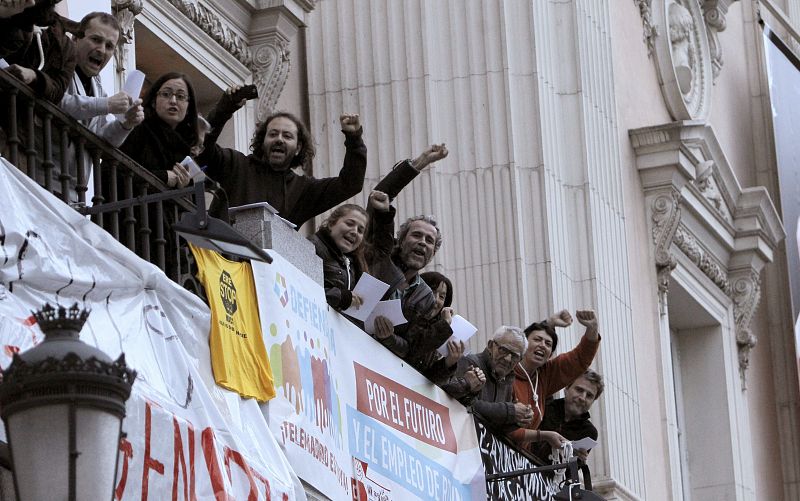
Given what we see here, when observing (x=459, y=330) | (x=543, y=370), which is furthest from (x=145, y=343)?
(x=543, y=370)

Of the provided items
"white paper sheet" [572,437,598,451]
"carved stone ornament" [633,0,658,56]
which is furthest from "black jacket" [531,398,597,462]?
"carved stone ornament" [633,0,658,56]

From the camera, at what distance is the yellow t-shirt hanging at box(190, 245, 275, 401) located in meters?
11.2

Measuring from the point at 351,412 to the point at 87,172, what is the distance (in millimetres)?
2733

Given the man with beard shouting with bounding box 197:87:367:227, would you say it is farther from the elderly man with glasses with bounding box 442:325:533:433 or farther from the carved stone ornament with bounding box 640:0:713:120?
the carved stone ornament with bounding box 640:0:713:120

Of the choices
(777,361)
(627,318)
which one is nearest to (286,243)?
(627,318)

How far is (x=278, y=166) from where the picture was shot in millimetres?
12742

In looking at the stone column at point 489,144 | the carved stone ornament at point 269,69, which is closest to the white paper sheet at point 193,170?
the carved stone ornament at point 269,69

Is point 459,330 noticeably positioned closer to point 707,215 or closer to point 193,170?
point 193,170

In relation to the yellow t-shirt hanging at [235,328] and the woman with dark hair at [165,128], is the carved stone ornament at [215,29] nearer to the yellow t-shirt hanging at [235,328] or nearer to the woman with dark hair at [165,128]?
the woman with dark hair at [165,128]

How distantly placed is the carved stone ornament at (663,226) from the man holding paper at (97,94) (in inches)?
476

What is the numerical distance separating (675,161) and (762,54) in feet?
19.4

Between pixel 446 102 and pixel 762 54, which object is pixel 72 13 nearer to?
pixel 446 102

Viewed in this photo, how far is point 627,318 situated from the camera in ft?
A: 68.0

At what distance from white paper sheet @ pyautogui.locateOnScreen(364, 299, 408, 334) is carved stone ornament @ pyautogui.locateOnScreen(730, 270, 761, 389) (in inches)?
481
